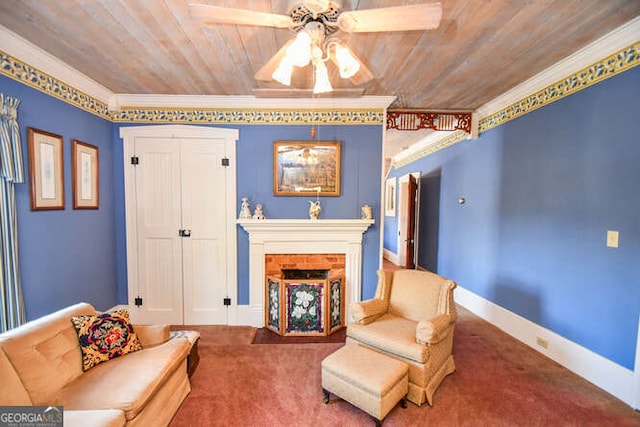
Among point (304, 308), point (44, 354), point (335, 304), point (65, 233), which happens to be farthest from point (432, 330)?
point (65, 233)

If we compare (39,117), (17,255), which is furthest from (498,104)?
(17,255)

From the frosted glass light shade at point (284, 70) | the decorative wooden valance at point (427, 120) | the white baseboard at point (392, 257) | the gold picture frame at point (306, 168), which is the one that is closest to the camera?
the frosted glass light shade at point (284, 70)

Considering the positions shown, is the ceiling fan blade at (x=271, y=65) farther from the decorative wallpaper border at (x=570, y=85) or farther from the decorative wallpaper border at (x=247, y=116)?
the decorative wallpaper border at (x=570, y=85)

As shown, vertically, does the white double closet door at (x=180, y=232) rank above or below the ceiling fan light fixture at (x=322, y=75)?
A: below

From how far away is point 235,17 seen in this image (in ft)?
4.09

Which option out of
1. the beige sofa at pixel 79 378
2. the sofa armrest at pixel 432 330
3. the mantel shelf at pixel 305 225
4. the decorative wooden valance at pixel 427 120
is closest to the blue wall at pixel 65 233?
the beige sofa at pixel 79 378

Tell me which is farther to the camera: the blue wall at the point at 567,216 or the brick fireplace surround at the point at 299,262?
the brick fireplace surround at the point at 299,262

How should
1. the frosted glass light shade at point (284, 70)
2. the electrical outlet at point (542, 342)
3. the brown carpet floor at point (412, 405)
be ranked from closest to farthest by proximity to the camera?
the frosted glass light shade at point (284, 70), the brown carpet floor at point (412, 405), the electrical outlet at point (542, 342)

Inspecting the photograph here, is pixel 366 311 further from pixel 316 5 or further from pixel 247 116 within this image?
pixel 247 116

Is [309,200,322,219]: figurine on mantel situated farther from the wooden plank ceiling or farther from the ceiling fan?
the ceiling fan

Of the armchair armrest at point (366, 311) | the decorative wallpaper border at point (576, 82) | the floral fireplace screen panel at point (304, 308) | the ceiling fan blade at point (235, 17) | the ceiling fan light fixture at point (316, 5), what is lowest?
the floral fireplace screen panel at point (304, 308)

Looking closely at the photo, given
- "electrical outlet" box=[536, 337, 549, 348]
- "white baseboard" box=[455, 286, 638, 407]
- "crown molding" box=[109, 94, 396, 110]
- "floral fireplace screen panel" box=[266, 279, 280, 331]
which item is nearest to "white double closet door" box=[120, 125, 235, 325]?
"crown molding" box=[109, 94, 396, 110]

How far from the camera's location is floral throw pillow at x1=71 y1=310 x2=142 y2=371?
160 centimetres

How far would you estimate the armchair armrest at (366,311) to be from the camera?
2158mm
